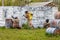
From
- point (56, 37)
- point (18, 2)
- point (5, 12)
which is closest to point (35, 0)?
point (18, 2)

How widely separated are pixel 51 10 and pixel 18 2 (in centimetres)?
583

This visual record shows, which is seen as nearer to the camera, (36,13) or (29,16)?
(29,16)

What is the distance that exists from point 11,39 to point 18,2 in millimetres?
10268

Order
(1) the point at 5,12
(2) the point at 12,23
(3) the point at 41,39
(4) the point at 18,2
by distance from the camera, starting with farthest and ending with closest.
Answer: (4) the point at 18,2 → (1) the point at 5,12 → (2) the point at 12,23 → (3) the point at 41,39

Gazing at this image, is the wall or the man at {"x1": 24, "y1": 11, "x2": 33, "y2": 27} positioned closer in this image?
the man at {"x1": 24, "y1": 11, "x2": 33, "y2": 27}

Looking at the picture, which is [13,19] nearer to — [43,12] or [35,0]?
[43,12]

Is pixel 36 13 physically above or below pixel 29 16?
above

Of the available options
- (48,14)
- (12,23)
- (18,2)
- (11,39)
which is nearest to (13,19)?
(12,23)

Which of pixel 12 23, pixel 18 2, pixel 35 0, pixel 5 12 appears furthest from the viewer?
pixel 35 0

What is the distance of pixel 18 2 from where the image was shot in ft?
67.7

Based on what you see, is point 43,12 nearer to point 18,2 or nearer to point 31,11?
point 31,11

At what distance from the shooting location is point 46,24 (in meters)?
15.0

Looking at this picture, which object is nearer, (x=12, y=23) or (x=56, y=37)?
(x=56, y=37)

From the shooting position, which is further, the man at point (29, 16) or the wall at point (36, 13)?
the wall at point (36, 13)
